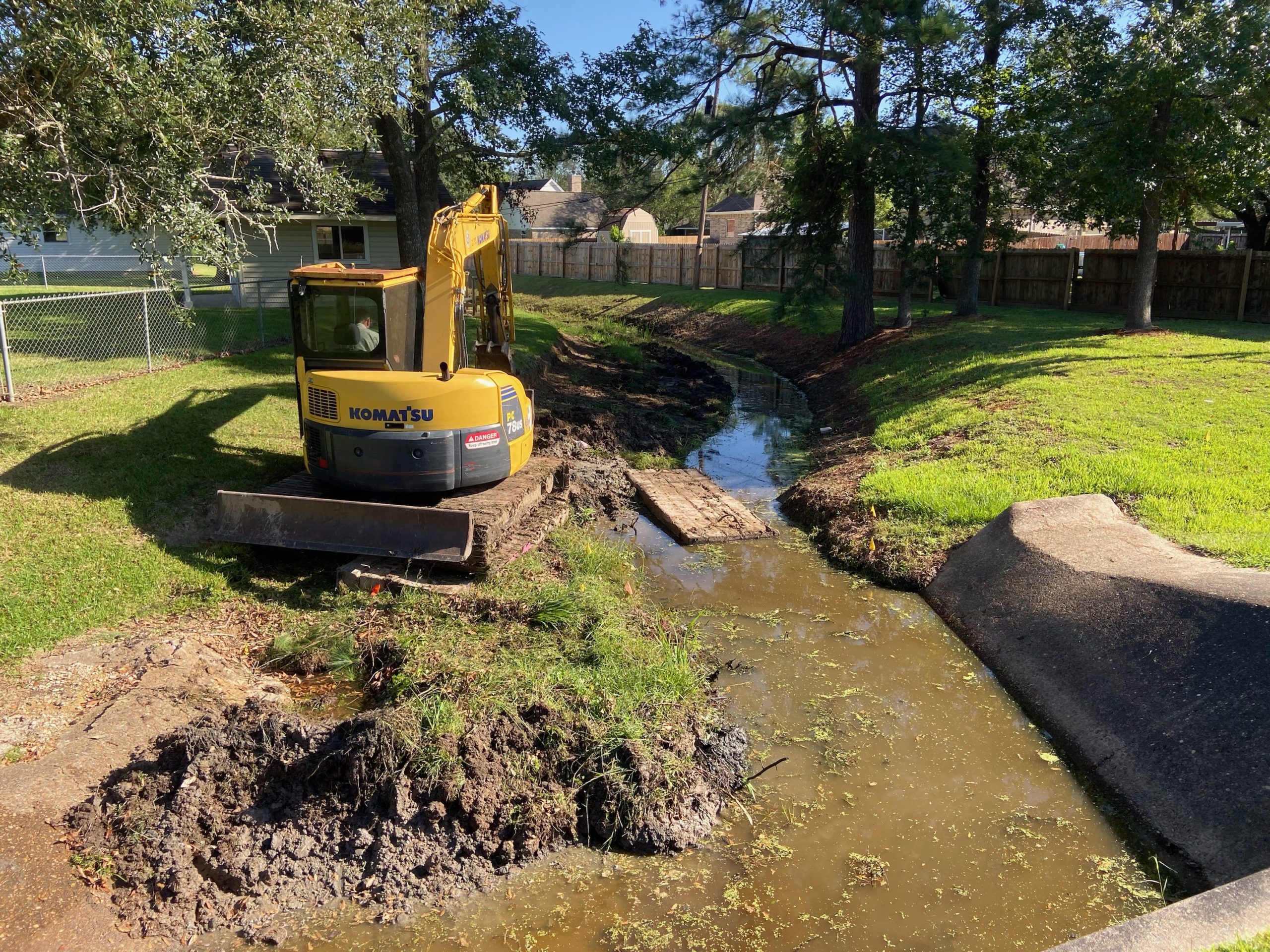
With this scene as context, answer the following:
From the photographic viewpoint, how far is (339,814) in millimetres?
5801

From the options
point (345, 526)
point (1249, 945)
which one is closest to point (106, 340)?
point (345, 526)

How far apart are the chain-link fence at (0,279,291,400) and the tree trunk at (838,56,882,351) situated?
1231 centimetres

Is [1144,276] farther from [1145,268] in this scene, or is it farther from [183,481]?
[183,481]

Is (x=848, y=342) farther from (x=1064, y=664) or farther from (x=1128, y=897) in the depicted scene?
(x=1128, y=897)

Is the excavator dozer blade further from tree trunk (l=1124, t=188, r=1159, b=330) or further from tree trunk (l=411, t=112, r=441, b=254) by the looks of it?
tree trunk (l=1124, t=188, r=1159, b=330)

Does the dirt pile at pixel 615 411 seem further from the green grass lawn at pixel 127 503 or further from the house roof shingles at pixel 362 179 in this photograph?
the house roof shingles at pixel 362 179

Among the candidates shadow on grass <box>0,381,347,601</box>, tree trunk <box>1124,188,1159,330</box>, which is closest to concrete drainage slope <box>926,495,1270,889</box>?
shadow on grass <box>0,381,347,601</box>

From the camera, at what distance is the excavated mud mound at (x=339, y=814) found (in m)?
5.34

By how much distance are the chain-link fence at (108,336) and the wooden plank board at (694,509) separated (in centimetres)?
607

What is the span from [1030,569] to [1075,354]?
9.50m

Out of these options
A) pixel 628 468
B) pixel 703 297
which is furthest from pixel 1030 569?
pixel 703 297

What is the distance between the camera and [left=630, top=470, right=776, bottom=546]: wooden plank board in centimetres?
1146

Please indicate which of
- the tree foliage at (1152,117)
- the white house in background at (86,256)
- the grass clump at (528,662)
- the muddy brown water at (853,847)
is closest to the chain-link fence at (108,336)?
the grass clump at (528,662)

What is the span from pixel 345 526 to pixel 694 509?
495 cm
